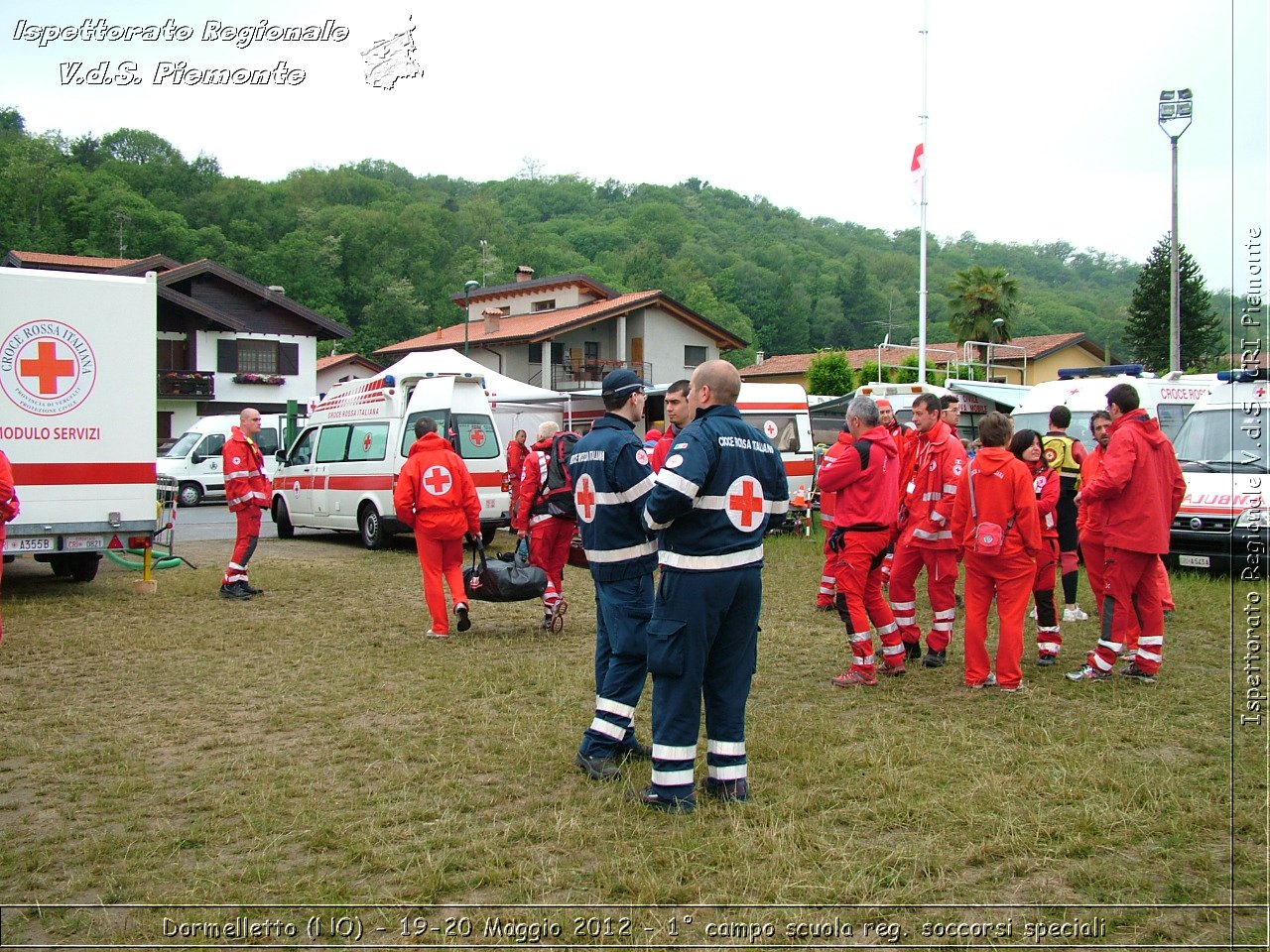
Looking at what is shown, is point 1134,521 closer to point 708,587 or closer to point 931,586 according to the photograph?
point 931,586

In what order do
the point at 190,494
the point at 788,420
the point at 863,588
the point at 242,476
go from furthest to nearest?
the point at 190,494, the point at 788,420, the point at 242,476, the point at 863,588

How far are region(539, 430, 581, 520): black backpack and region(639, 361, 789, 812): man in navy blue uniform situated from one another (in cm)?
382

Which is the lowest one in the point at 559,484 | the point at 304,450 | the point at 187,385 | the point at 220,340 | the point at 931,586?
the point at 931,586

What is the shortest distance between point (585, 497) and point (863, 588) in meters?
2.56

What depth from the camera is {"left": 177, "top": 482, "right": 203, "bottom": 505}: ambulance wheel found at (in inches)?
1099

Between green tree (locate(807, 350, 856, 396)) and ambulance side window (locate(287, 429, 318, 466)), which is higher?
green tree (locate(807, 350, 856, 396))

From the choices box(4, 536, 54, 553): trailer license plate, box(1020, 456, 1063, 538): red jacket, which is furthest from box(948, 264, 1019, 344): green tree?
box(4, 536, 54, 553): trailer license plate

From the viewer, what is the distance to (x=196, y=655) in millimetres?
8211

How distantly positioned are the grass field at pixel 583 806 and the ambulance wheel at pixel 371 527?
798 cm

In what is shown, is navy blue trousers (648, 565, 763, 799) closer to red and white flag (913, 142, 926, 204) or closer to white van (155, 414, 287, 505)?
white van (155, 414, 287, 505)

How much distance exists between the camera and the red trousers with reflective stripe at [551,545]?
29.3 ft

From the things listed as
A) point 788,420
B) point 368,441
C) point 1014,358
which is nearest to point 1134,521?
point 368,441

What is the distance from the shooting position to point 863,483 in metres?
6.98

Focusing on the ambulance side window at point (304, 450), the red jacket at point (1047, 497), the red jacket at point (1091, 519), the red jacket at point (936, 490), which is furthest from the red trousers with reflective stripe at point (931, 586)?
the ambulance side window at point (304, 450)
